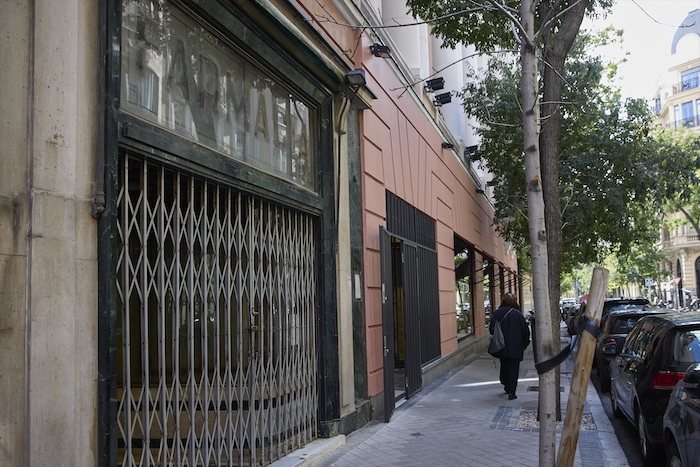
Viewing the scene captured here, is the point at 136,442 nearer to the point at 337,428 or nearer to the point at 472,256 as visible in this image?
the point at 337,428

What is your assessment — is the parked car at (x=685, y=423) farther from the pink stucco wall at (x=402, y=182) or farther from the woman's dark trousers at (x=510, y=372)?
the woman's dark trousers at (x=510, y=372)

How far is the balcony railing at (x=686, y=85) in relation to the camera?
55.6m

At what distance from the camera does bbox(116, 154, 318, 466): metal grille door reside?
179 inches

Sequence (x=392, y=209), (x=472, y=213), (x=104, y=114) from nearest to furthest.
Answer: (x=104, y=114)
(x=392, y=209)
(x=472, y=213)

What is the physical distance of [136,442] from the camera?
6395 millimetres

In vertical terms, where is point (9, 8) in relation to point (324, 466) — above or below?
above

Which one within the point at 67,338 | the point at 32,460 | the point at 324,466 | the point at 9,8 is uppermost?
the point at 9,8

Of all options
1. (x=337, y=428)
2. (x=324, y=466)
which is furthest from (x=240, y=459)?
(x=337, y=428)

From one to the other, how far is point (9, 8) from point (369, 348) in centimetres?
642

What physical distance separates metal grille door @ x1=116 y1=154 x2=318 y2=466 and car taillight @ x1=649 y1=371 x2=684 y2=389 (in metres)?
3.55

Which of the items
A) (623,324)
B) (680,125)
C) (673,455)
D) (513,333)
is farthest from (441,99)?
(680,125)

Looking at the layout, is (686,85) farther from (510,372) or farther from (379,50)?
(379,50)

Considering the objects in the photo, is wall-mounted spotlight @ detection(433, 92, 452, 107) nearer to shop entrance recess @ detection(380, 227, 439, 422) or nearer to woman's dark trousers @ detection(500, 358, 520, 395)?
shop entrance recess @ detection(380, 227, 439, 422)

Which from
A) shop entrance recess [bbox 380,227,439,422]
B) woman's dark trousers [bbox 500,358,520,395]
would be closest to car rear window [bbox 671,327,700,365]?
shop entrance recess [bbox 380,227,439,422]
